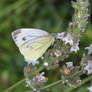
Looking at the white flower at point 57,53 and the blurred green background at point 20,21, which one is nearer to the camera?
the white flower at point 57,53

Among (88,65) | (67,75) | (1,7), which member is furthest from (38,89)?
(1,7)

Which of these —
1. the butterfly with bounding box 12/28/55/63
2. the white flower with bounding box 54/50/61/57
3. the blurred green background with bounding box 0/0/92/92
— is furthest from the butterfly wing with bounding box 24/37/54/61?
the blurred green background with bounding box 0/0/92/92

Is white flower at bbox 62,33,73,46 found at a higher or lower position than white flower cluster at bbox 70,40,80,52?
higher

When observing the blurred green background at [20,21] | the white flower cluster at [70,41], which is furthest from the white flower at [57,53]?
the blurred green background at [20,21]

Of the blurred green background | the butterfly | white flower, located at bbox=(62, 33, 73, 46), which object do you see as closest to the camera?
white flower, located at bbox=(62, 33, 73, 46)

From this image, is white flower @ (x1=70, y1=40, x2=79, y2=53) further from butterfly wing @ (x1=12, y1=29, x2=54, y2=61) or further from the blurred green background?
the blurred green background

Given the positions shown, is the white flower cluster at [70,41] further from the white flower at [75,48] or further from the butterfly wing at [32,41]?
the butterfly wing at [32,41]

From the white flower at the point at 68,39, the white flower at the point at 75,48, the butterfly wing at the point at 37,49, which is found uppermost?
the white flower at the point at 68,39
